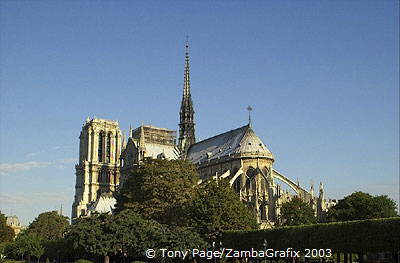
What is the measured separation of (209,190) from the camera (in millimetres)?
64312

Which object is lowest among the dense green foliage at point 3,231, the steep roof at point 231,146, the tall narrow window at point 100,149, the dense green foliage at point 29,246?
the dense green foliage at point 29,246

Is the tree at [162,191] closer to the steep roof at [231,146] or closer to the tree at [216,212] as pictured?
the tree at [216,212]

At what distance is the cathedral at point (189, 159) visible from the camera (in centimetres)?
8831

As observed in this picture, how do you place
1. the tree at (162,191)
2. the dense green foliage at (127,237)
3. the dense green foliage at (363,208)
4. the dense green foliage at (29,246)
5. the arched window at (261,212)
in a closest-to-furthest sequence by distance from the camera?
the dense green foliage at (127,237) → the tree at (162,191) → the dense green foliage at (363,208) → the arched window at (261,212) → the dense green foliage at (29,246)

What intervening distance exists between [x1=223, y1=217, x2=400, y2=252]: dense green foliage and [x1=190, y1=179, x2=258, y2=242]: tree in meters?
1.97

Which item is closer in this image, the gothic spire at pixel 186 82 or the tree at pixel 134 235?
the tree at pixel 134 235

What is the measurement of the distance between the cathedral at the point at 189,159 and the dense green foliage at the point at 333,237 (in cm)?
2353

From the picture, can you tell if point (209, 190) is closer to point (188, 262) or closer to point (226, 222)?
point (226, 222)

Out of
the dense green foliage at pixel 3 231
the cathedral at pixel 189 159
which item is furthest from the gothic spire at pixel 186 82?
the dense green foliage at pixel 3 231

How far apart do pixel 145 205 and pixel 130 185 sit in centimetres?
701

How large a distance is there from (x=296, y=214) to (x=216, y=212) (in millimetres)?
20325

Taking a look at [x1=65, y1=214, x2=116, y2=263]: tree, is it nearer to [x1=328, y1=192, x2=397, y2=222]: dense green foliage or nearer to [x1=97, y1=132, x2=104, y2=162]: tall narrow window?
[x1=328, y1=192, x2=397, y2=222]: dense green foliage

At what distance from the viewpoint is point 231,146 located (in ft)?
329

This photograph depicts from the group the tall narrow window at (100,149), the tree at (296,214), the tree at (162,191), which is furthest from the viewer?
the tall narrow window at (100,149)
